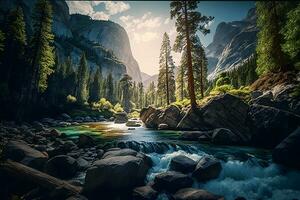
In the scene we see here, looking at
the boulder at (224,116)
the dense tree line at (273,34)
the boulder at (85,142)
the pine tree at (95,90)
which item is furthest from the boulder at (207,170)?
the pine tree at (95,90)

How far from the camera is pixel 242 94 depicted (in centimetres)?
2648

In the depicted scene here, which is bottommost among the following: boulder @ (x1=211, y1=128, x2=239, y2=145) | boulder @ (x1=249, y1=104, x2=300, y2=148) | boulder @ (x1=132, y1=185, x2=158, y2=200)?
boulder @ (x1=132, y1=185, x2=158, y2=200)

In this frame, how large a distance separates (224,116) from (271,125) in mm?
4320

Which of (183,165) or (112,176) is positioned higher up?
(183,165)

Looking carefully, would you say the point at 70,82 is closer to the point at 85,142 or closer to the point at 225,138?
the point at 85,142

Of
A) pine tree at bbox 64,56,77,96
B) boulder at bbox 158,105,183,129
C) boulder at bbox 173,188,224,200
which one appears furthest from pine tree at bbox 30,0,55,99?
pine tree at bbox 64,56,77,96

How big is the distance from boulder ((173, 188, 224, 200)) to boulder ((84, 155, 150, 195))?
217 centimetres

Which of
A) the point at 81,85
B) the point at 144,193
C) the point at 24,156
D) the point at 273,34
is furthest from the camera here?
the point at 81,85

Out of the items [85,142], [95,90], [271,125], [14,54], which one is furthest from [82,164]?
[95,90]

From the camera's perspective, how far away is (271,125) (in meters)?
16.3

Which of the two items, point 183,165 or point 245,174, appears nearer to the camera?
point 245,174

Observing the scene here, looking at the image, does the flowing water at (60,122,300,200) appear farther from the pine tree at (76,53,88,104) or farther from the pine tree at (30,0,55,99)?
the pine tree at (76,53,88,104)

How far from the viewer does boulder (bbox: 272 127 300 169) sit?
1170cm

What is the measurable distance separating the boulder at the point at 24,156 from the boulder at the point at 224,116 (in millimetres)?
14104
